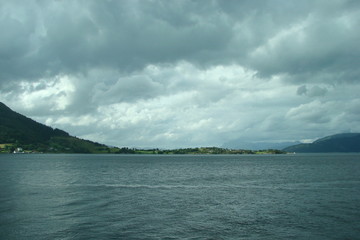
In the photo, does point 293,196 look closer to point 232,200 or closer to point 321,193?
point 321,193

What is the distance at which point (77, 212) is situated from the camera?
5562 cm

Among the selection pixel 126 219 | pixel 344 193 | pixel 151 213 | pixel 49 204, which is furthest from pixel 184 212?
pixel 344 193

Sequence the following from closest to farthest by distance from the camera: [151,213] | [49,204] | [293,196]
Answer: [151,213], [49,204], [293,196]

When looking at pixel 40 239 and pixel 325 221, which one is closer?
pixel 40 239

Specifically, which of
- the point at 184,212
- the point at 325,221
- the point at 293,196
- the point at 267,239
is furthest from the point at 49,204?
the point at 293,196

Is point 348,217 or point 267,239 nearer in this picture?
point 267,239

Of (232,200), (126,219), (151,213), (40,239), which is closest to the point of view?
(40,239)

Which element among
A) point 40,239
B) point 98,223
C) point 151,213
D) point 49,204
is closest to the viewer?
point 40,239

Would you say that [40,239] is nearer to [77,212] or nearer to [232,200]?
[77,212]

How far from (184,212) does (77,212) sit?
813 inches

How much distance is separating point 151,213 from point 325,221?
102 ft

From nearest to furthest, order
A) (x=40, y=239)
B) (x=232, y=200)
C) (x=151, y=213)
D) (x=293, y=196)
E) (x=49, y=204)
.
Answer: (x=40, y=239) < (x=151, y=213) < (x=49, y=204) < (x=232, y=200) < (x=293, y=196)

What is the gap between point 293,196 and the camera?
2997 inches

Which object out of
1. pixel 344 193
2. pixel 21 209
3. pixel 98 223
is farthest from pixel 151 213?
pixel 344 193
